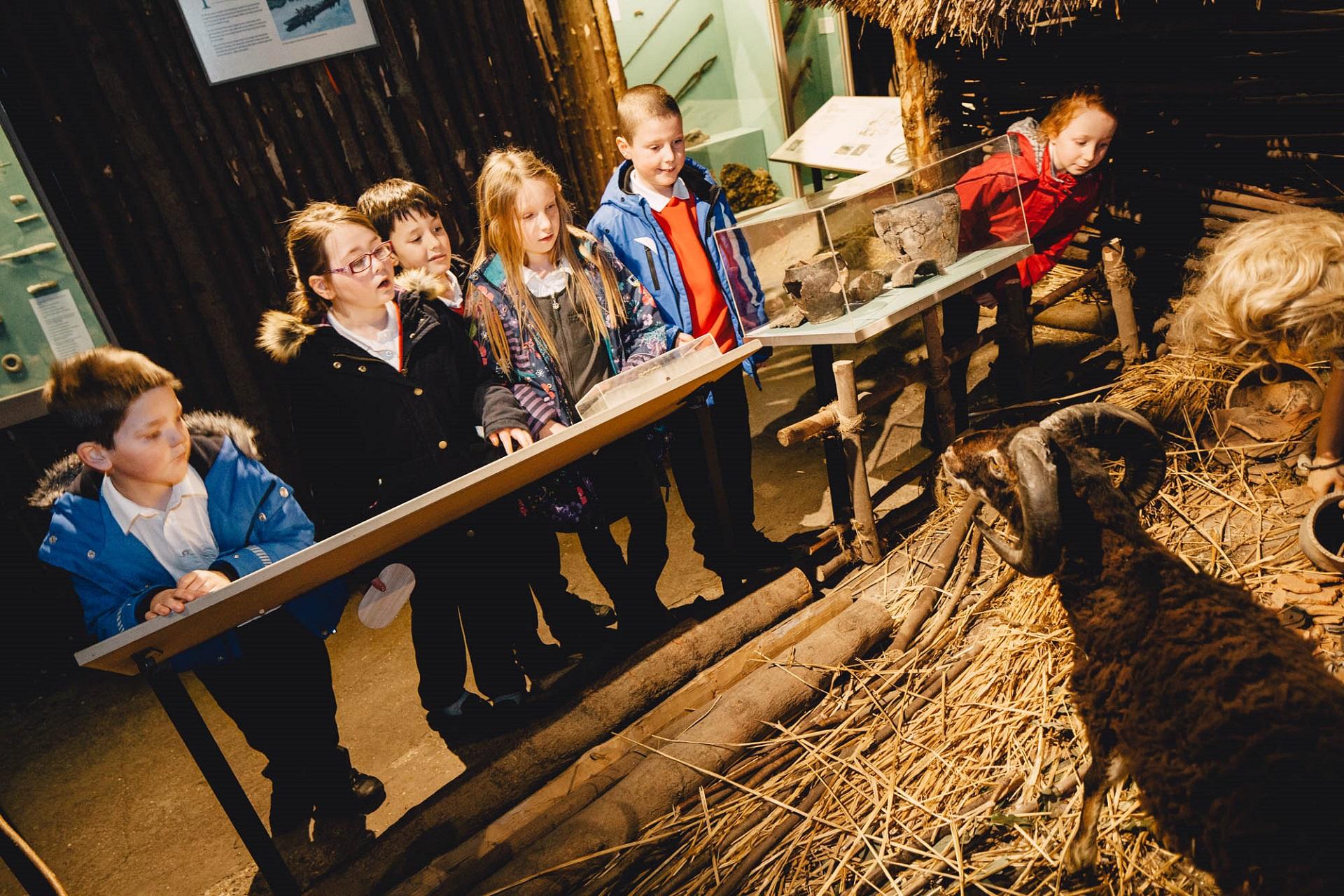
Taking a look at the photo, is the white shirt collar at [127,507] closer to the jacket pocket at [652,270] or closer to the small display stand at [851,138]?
→ the jacket pocket at [652,270]

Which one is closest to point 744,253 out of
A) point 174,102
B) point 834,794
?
point 834,794

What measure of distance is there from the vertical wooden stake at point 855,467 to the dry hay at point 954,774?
0.43m

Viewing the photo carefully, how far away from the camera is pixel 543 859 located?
237 cm

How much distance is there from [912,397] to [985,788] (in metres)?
3.91

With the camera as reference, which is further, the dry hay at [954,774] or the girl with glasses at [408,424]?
the girl with glasses at [408,424]

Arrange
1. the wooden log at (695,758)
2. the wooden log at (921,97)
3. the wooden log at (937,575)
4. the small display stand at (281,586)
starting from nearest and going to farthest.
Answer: the small display stand at (281,586) < the wooden log at (695,758) < the wooden log at (937,575) < the wooden log at (921,97)

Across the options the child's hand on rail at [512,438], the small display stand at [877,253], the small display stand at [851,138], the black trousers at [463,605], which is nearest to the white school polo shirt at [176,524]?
the black trousers at [463,605]

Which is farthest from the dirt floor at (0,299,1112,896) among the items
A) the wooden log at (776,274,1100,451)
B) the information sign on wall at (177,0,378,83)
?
the information sign on wall at (177,0,378,83)

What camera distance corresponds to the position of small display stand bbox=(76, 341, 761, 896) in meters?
1.97

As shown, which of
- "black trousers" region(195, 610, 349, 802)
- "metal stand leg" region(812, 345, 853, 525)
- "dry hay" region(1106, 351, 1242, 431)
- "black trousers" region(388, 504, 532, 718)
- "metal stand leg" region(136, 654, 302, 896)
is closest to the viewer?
"metal stand leg" region(136, 654, 302, 896)

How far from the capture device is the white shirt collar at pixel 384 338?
300 centimetres

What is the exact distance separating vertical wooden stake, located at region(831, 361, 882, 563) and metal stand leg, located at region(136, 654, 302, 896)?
9.10 ft

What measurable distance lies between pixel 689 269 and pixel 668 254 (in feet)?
0.53

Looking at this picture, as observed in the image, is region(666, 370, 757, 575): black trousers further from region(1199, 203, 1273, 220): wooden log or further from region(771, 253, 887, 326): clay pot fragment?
region(1199, 203, 1273, 220): wooden log
